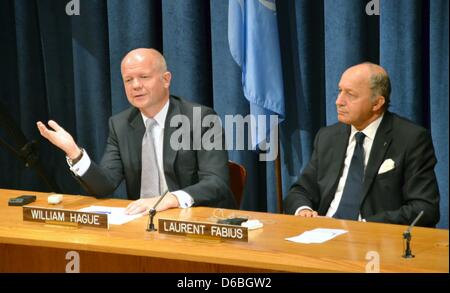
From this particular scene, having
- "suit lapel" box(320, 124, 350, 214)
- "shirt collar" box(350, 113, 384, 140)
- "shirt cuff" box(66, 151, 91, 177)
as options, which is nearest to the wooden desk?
"shirt cuff" box(66, 151, 91, 177)

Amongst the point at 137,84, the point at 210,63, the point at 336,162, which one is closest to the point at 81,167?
the point at 137,84

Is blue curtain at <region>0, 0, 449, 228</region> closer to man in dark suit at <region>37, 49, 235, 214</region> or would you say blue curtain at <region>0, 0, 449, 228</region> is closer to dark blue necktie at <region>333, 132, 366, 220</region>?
dark blue necktie at <region>333, 132, 366, 220</region>

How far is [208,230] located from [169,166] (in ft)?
3.60

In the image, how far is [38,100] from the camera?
6.57m

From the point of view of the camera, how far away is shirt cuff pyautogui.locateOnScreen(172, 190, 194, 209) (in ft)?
13.3

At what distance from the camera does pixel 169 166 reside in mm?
4441

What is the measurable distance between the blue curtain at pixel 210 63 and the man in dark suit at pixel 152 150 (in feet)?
3.67

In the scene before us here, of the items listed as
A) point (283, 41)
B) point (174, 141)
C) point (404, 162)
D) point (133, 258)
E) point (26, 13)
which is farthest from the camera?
point (26, 13)

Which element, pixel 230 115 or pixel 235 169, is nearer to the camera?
pixel 235 169

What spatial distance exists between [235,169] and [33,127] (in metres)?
2.53

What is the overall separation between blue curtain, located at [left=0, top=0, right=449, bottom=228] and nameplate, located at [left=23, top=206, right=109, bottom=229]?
1.63 m

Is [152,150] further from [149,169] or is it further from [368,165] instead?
[368,165]
